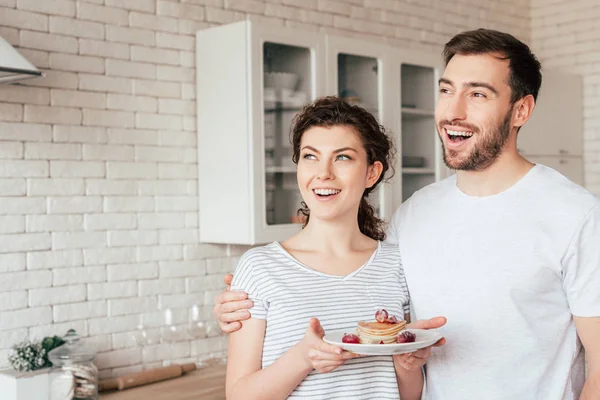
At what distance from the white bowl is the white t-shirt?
62.1 inches

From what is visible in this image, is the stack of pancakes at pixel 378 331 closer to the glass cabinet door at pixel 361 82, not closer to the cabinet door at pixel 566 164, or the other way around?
the glass cabinet door at pixel 361 82

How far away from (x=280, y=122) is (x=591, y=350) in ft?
6.43

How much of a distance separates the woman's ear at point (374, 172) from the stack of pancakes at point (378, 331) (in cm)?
44

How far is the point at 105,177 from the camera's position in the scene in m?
3.44

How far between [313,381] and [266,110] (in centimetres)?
181

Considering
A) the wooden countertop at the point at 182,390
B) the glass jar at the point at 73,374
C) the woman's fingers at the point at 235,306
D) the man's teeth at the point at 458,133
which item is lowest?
the wooden countertop at the point at 182,390

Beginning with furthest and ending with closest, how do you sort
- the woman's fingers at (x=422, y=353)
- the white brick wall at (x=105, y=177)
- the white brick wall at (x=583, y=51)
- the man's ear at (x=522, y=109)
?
the white brick wall at (x=583, y=51)
the white brick wall at (x=105, y=177)
the man's ear at (x=522, y=109)
the woman's fingers at (x=422, y=353)

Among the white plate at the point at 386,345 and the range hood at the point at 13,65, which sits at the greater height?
the range hood at the point at 13,65

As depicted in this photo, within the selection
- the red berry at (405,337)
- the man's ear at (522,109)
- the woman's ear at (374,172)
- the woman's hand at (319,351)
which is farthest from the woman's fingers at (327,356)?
the man's ear at (522,109)

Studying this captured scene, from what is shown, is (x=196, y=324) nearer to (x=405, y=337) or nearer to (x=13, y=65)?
(x=13, y=65)

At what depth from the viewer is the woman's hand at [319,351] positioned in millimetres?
1804

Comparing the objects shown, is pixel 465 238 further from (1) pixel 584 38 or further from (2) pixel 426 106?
(1) pixel 584 38

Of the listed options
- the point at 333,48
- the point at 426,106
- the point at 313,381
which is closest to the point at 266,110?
the point at 333,48

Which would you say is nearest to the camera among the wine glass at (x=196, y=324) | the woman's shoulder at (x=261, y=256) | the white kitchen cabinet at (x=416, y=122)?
the woman's shoulder at (x=261, y=256)
